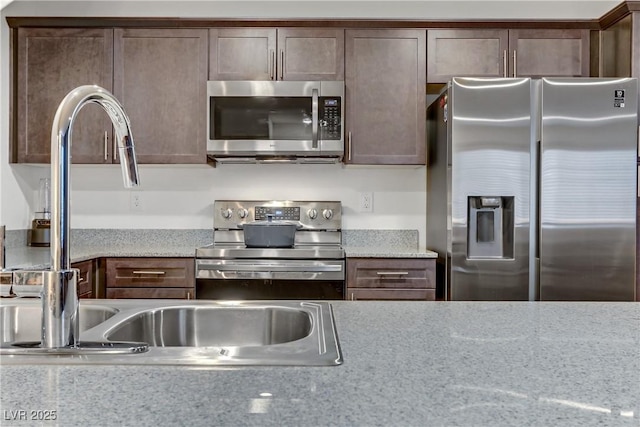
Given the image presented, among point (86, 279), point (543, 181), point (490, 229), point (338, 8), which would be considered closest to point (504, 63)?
point (543, 181)

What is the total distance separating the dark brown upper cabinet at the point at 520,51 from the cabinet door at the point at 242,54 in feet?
3.14

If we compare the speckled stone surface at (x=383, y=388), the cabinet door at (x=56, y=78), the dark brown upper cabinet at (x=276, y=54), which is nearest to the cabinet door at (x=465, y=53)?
the dark brown upper cabinet at (x=276, y=54)

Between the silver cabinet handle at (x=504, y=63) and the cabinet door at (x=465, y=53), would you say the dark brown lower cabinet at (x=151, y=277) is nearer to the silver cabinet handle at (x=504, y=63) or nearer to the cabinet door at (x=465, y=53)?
the cabinet door at (x=465, y=53)

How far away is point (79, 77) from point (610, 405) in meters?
3.08

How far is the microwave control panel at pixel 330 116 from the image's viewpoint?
2.76m

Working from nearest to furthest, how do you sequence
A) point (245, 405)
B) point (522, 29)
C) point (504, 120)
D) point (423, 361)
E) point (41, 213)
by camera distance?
point (245, 405)
point (423, 361)
point (504, 120)
point (522, 29)
point (41, 213)

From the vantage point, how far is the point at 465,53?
9.27 ft

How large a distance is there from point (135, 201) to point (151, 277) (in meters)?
0.76

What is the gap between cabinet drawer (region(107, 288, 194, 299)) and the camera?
2.62m

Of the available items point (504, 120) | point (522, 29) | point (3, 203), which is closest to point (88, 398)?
point (504, 120)

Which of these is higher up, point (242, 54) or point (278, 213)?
point (242, 54)

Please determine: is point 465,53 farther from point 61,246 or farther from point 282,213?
point 61,246

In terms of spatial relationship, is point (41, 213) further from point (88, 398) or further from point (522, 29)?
point (522, 29)

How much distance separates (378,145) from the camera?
112 inches
